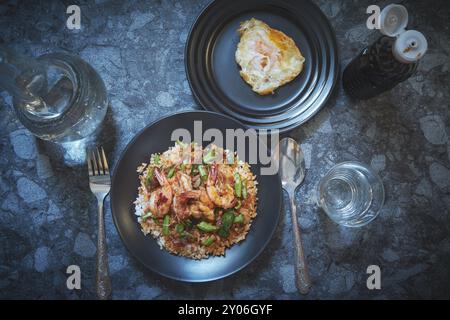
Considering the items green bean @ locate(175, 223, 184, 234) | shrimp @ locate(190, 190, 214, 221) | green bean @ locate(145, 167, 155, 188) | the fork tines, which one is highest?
the fork tines

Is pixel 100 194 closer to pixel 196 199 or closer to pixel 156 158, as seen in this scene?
pixel 156 158

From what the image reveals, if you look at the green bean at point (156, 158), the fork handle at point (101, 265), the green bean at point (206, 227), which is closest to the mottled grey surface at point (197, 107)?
the fork handle at point (101, 265)

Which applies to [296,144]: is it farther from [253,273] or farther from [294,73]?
[253,273]

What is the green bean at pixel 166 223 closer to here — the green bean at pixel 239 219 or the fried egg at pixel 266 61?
the green bean at pixel 239 219

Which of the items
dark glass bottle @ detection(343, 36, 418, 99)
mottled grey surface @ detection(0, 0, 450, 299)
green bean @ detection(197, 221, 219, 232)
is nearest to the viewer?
dark glass bottle @ detection(343, 36, 418, 99)

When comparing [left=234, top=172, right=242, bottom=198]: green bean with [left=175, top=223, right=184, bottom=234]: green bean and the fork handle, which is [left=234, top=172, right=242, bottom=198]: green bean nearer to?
[left=175, top=223, right=184, bottom=234]: green bean

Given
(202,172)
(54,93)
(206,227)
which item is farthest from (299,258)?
(54,93)

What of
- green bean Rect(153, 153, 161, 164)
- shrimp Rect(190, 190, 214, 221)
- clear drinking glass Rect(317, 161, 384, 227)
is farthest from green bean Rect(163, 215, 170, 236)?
clear drinking glass Rect(317, 161, 384, 227)

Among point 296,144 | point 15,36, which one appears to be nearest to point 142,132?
point 296,144
